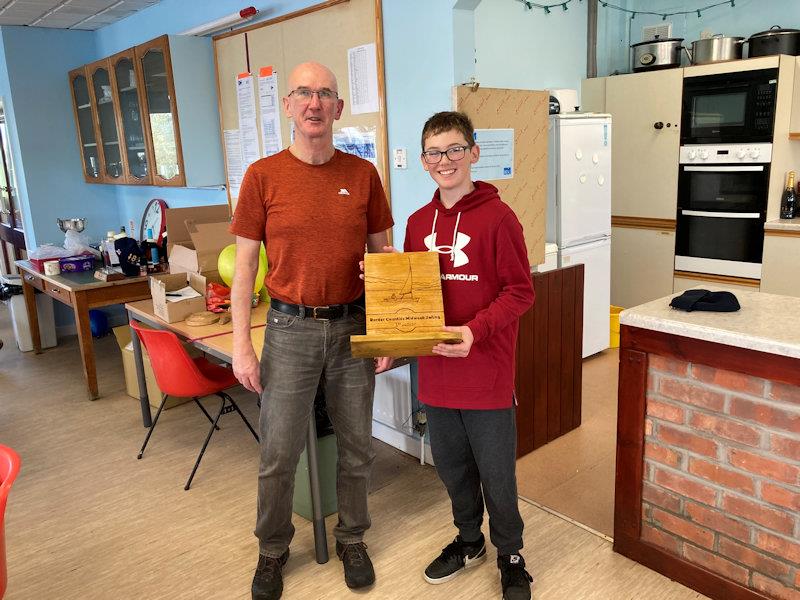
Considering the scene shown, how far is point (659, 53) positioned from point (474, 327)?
3.60 metres

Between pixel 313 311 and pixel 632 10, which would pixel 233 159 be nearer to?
pixel 313 311

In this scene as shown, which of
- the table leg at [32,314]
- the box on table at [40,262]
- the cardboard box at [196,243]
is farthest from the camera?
the table leg at [32,314]

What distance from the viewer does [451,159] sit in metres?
1.81

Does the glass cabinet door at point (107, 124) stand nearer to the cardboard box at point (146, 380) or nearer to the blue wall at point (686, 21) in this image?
the cardboard box at point (146, 380)

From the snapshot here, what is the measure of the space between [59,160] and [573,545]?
16.3 feet

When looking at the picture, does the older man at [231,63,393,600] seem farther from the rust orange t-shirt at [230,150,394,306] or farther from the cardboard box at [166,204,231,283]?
the cardboard box at [166,204,231,283]

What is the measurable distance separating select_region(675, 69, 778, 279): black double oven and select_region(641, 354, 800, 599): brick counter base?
8.87 ft

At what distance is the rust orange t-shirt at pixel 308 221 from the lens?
1.95 metres

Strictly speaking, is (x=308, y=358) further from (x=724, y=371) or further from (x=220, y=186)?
(x=220, y=186)

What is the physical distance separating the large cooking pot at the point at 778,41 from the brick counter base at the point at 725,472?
3036 mm

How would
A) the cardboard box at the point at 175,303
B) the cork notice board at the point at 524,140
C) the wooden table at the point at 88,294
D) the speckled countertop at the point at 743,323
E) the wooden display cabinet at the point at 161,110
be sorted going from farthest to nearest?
the wooden table at the point at 88,294
the wooden display cabinet at the point at 161,110
the cardboard box at the point at 175,303
the cork notice board at the point at 524,140
the speckled countertop at the point at 743,323

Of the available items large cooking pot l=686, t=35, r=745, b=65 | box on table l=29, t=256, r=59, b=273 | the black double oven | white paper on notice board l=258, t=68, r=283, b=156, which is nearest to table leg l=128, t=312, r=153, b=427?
white paper on notice board l=258, t=68, r=283, b=156

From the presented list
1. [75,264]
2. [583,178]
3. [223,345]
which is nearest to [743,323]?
[223,345]

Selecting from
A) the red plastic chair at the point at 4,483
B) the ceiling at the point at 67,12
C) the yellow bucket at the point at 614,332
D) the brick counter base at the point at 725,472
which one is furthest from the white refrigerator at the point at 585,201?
the red plastic chair at the point at 4,483
